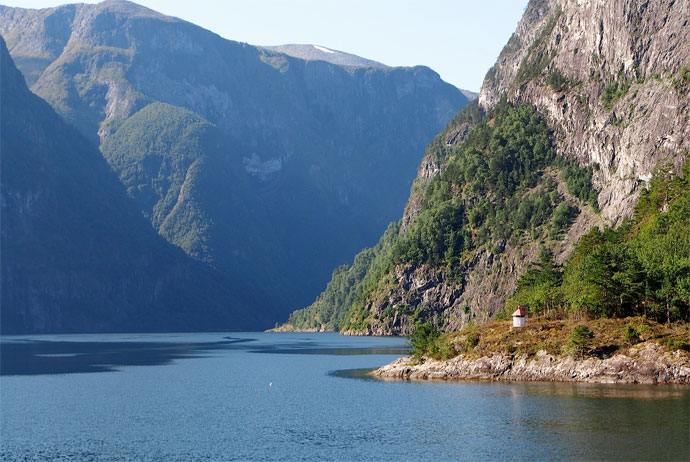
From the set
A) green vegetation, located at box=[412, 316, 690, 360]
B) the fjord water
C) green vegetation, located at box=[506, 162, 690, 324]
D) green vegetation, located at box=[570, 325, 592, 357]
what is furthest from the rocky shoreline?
green vegetation, located at box=[506, 162, 690, 324]

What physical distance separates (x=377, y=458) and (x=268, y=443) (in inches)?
537

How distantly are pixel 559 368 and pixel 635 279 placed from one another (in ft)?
62.8

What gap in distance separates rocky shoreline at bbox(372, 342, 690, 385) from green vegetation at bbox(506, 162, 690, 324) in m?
11.3

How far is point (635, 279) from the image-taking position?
141375 mm

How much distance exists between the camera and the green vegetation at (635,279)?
139625mm

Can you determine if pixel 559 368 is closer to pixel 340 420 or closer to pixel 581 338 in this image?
pixel 581 338

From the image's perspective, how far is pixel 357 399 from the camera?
122938mm

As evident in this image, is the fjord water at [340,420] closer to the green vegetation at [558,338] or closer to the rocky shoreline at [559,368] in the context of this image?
the rocky shoreline at [559,368]

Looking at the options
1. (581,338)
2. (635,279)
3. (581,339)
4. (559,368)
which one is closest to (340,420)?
(559,368)

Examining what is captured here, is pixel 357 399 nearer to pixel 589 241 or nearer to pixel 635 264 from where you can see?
pixel 635 264

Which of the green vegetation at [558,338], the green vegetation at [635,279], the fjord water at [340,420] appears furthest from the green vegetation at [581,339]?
the green vegetation at [635,279]

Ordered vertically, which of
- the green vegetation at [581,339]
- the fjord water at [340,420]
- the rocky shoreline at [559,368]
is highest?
the green vegetation at [581,339]

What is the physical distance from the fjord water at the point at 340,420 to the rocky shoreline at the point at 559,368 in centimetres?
440

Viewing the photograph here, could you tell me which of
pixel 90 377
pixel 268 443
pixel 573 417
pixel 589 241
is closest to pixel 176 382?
pixel 90 377
